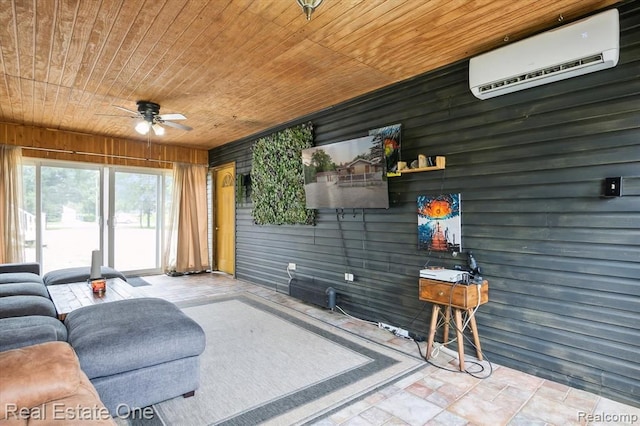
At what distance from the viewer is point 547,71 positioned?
2303 mm

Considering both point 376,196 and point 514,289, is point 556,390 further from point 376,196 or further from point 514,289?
point 376,196

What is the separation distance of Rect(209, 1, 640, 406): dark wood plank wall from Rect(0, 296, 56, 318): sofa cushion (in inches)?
115

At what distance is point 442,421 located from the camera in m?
1.95

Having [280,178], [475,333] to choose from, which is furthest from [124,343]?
[280,178]

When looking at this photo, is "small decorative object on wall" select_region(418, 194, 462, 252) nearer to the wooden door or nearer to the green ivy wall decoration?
the green ivy wall decoration

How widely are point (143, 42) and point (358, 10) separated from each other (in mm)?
1681

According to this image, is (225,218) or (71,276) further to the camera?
(225,218)

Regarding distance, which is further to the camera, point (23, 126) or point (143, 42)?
point (23, 126)

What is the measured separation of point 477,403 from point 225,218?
5.54 metres

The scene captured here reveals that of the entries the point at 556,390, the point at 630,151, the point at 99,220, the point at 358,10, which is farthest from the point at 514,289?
the point at 99,220

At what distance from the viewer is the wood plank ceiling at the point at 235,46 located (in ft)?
7.10

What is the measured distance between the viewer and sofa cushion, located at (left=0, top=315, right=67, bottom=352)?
1.79 metres

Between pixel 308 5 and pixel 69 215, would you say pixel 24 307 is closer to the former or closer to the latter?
pixel 308 5

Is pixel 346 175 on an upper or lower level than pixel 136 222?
upper
